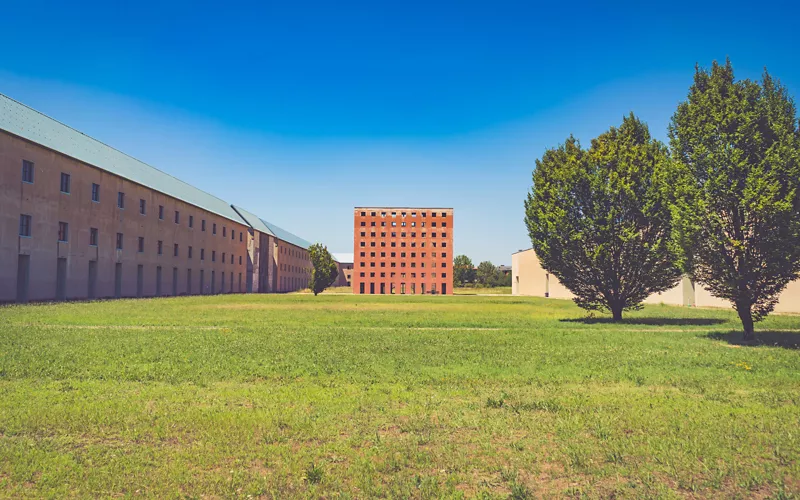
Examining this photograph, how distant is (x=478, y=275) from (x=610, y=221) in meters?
140

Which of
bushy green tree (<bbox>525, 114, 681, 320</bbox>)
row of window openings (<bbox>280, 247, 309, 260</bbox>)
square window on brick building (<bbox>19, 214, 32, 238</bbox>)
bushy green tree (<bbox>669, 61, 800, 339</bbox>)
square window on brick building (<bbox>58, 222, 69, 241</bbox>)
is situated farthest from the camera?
row of window openings (<bbox>280, 247, 309, 260</bbox>)

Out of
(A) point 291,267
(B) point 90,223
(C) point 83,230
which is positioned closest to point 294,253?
(A) point 291,267

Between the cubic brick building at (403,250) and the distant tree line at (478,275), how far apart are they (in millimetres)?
36453

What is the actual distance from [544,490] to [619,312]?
2590cm

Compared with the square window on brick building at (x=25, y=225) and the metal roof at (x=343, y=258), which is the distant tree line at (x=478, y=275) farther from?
the square window on brick building at (x=25, y=225)

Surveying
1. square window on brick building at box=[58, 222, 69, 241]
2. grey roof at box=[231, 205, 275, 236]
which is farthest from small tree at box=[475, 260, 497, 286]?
square window on brick building at box=[58, 222, 69, 241]

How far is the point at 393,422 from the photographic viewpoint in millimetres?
7801

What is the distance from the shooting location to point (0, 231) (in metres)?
39.2

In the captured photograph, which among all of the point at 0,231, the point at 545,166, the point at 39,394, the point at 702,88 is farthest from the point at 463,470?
the point at 0,231

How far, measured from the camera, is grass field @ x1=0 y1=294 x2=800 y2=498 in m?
5.56

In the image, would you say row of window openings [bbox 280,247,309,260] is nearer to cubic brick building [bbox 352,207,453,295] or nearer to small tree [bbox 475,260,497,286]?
cubic brick building [bbox 352,207,453,295]

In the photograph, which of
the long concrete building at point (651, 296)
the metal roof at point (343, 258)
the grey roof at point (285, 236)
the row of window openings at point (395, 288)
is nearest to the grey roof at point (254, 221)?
the grey roof at point (285, 236)

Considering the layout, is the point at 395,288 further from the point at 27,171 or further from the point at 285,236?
the point at 27,171

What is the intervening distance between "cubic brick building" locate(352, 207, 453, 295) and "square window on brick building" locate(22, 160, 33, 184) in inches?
3290
